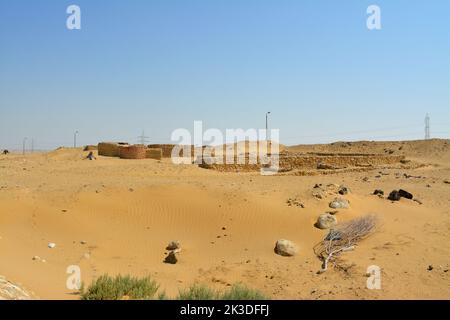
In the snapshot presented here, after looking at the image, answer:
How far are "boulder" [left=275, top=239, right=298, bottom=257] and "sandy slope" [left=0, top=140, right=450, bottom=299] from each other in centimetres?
17

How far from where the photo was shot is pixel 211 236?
10.1 meters

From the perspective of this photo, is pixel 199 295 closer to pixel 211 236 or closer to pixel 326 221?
pixel 211 236

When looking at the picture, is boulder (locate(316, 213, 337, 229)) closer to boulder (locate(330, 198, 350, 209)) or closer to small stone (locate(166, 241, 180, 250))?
boulder (locate(330, 198, 350, 209))

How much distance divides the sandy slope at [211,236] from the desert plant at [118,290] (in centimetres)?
39

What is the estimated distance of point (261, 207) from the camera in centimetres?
1129

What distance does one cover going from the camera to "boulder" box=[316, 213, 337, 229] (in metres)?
10.2

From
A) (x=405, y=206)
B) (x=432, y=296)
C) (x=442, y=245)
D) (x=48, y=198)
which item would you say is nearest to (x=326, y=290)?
(x=432, y=296)

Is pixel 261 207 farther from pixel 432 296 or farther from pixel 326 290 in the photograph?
pixel 432 296

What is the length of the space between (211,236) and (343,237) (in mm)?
3078

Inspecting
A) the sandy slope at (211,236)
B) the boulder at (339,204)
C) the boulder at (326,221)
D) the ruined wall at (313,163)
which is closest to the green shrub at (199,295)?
the sandy slope at (211,236)

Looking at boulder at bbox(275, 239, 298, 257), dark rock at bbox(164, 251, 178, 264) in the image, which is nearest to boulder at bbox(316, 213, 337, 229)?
boulder at bbox(275, 239, 298, 257)

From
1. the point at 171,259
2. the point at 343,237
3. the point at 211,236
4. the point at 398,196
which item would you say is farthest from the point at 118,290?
the point at 398,196

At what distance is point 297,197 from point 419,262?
431 centimetres

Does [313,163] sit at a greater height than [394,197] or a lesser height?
greater
